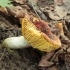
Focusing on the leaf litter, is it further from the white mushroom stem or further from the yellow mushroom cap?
the yellow mushroom cap

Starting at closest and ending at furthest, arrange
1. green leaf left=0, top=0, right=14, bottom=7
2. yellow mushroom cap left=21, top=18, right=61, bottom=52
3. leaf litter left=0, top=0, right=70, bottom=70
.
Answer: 1. yellow mushroom cap left=21, top=18, right=61, bottom=52
2. leaf litter left=0, top=0, right=70, bottom=70
3. green leaf left=0, top=0, right=14, bottom=7

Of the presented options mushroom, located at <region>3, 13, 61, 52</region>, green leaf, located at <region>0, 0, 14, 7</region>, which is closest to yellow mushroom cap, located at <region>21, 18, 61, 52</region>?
mushroom, located at <region>3, 13, 61, 52</region>

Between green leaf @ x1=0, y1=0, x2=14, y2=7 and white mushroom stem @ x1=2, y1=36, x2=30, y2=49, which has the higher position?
green leaf @ x1=0, y1=0, x2=14, y2=7

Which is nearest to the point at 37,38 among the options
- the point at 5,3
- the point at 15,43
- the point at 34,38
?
the point at 34,38

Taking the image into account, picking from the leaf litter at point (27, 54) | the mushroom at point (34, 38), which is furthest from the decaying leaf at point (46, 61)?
the mushroom at point (34, 38)

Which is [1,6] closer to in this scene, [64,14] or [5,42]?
[5,42]

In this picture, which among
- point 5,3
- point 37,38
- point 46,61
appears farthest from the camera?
point 5,3

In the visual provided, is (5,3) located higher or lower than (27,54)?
higher

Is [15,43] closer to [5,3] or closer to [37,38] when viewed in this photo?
[37,38]
